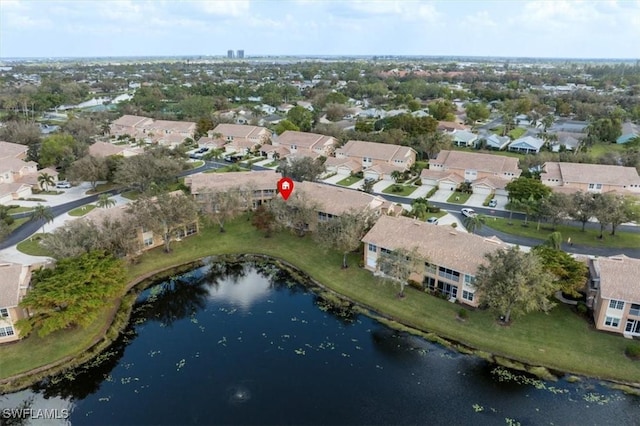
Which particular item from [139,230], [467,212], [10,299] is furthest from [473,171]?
[10,299]

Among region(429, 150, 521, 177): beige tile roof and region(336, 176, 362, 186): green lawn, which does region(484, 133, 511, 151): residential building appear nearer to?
region(429, 150, 521, 177): beige tile roof

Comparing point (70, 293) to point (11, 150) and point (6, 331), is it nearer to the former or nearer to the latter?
point (6, 331)

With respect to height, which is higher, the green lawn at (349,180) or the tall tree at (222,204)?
the tall tree at (222,204)

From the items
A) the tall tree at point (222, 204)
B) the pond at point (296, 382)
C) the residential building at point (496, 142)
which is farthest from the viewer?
the residential building at point (496, 142)

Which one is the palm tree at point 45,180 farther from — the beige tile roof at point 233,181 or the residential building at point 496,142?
the residential building at point 496,142

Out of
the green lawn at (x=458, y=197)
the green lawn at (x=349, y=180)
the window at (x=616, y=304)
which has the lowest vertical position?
the green lawn at (x=349, y=180)

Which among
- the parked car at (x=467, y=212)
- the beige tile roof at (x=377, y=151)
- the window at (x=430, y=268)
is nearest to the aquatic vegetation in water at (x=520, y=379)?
the window at (x=430, y=268)

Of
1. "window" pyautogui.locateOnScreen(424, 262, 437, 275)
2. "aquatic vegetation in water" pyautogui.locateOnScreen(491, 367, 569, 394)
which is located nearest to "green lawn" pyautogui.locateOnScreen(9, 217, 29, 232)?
"window" pyautogui.locateOnScreen(424, 262, 437, 275)
